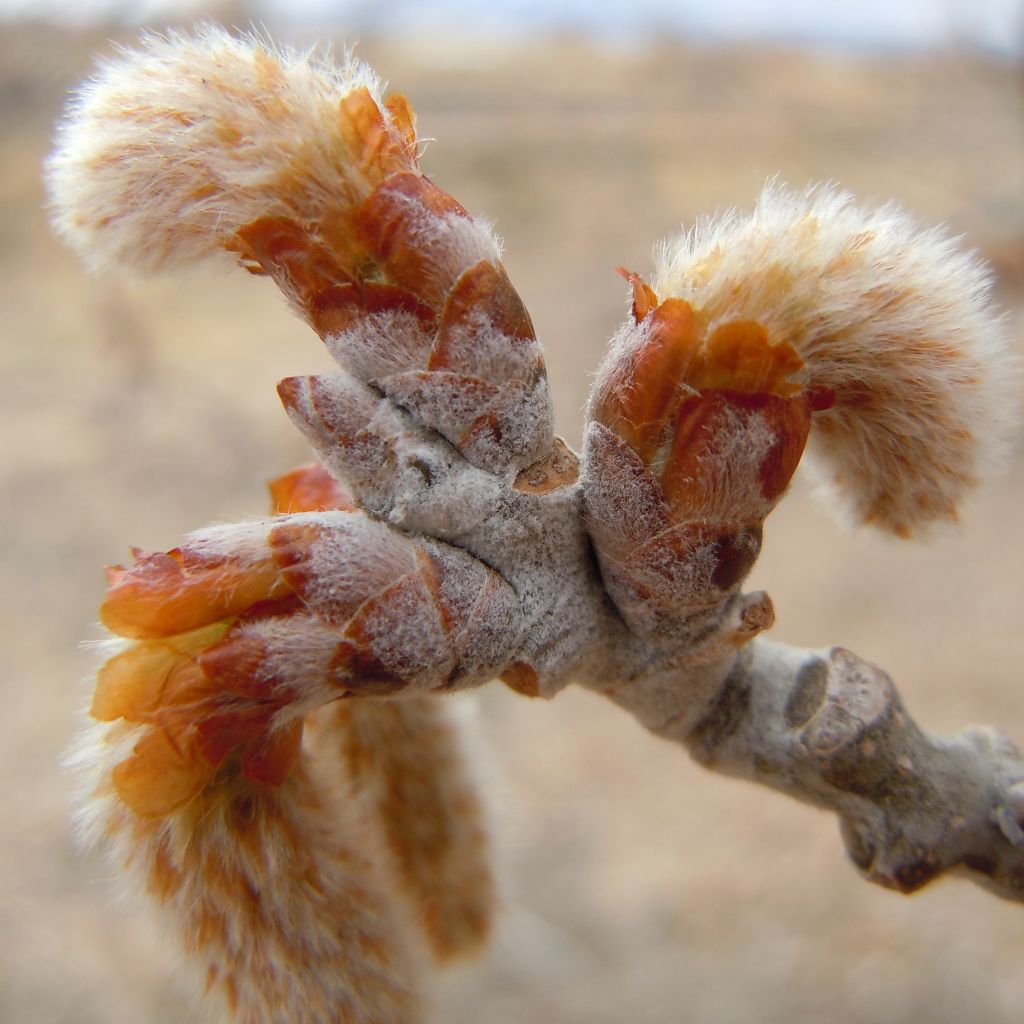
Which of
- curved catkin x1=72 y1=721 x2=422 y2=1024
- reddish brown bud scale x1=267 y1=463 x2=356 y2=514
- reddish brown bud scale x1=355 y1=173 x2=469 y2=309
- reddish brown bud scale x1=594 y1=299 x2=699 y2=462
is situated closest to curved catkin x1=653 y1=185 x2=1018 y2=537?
reddish brown bud scale x1=594 y1=299 x2=699 y2=462

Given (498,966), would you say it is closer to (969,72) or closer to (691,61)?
(969,72)

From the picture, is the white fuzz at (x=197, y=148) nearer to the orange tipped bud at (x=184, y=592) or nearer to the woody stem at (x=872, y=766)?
the orange tipped bud at (x=184, y=592)

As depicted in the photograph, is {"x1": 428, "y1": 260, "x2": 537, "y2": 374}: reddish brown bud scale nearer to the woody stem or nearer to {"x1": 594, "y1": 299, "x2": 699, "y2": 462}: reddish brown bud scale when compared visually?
{"x1": 594, "y1": 299, "x2": 699, "y2": 462}: reddish brown bud scale

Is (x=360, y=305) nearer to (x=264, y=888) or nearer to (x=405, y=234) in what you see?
(x=405, y=234)

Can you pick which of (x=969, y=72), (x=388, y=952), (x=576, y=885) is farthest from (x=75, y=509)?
(x=969, y=72)

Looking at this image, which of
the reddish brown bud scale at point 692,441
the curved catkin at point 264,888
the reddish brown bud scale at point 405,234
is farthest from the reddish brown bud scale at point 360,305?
the curved catkin at point 264,888

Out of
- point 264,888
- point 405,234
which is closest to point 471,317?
point 405,234

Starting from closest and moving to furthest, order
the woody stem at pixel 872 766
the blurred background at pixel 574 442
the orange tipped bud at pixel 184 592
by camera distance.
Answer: the orange tipped bud at pixel 184 592 → the woody stem at pixel 872 766 → the blurred background at pixel 574 442
